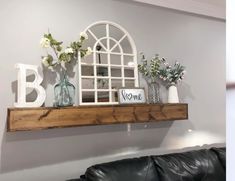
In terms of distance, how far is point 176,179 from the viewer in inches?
87.0

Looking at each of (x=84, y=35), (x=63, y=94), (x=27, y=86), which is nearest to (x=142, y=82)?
(x=84, y=35)

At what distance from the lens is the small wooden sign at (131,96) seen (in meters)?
2.36

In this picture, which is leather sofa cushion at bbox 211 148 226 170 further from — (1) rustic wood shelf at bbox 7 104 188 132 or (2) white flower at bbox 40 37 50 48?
(2) white flower at bbox 40 37 50 48

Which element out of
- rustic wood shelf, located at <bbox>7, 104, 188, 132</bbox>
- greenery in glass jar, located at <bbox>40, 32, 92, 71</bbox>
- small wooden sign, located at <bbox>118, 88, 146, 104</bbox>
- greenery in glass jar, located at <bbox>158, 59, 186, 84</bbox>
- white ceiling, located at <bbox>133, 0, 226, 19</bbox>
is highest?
white ceiling, located at <bbox>133, 0, 226, 19</bbox>

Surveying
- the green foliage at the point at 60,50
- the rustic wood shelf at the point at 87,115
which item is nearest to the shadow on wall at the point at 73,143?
the rustic wood shelf at the point at 87,115

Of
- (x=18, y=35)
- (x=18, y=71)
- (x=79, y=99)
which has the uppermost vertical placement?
(x=18, y=35)

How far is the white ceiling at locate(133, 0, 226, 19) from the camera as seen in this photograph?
2.86m

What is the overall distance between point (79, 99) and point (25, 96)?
1.42 ft

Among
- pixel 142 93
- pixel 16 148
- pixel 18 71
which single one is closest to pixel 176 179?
pixel 142 93

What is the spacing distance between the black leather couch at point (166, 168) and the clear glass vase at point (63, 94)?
529 mm

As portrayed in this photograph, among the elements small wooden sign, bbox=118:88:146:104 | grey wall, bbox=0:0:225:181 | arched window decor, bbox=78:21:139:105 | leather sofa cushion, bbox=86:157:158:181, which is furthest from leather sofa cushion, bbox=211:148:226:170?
arched window decor, bbox=78:21:139:105

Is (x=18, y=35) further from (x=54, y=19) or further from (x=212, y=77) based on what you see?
(x=212, y=77)

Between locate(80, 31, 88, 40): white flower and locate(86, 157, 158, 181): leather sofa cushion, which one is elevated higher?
locate(80, 31, 88, 40): white flower

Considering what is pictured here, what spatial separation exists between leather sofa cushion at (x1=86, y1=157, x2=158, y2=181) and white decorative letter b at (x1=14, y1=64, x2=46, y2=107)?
0.64m
